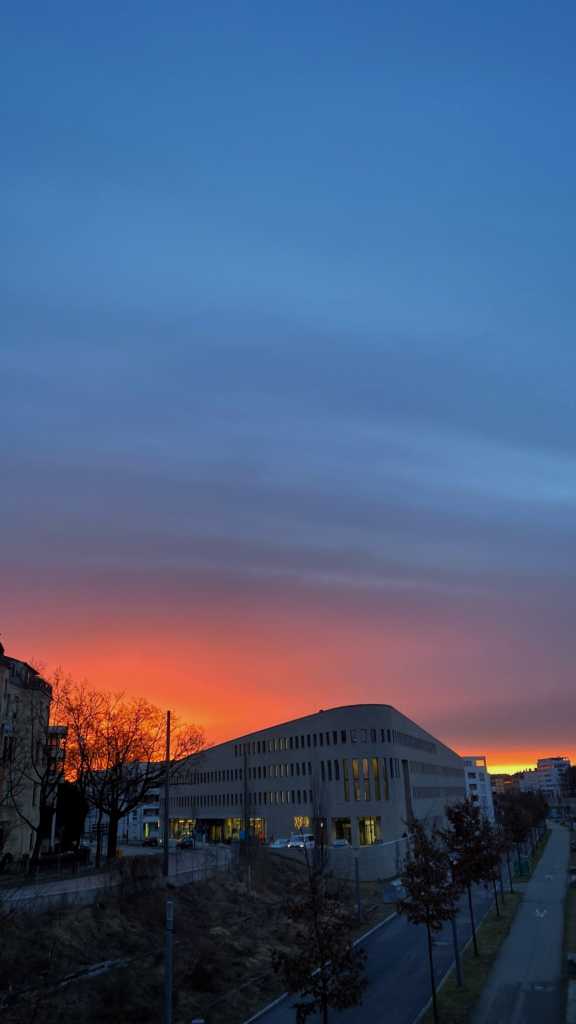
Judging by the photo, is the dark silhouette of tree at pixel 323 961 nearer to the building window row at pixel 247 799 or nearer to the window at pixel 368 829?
the window at pixel 368 829

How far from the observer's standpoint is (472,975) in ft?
110

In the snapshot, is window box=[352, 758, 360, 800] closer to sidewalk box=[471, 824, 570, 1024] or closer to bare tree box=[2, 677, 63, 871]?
sidewalk box=[471, 824, 570, 1024]

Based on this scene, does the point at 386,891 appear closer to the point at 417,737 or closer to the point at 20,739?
the point at 20,739

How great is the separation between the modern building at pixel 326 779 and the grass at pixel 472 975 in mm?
32684

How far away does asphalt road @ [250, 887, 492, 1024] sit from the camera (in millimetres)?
29297

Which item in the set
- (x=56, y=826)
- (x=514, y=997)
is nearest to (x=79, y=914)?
(x=514, y=997)

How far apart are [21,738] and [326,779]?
160 feet

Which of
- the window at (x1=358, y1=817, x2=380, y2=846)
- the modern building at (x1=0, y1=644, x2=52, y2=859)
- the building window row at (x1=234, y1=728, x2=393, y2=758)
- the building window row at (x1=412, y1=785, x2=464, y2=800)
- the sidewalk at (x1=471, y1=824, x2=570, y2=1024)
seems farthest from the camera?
the building window row at (x1=412, y1=785, x2=464, y2=800)

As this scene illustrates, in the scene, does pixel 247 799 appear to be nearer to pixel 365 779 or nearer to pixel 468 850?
pixel 365 779

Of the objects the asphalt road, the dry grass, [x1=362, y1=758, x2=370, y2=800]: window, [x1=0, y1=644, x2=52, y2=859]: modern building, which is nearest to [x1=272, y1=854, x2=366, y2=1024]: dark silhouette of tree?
the asphalt road

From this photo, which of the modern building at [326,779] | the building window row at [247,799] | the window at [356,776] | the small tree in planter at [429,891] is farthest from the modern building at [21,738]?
the building window row at [247,799]

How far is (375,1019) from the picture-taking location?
28.7 meters

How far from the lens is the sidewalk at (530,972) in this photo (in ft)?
90.9

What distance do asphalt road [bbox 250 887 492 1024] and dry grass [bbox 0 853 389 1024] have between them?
2.08m
